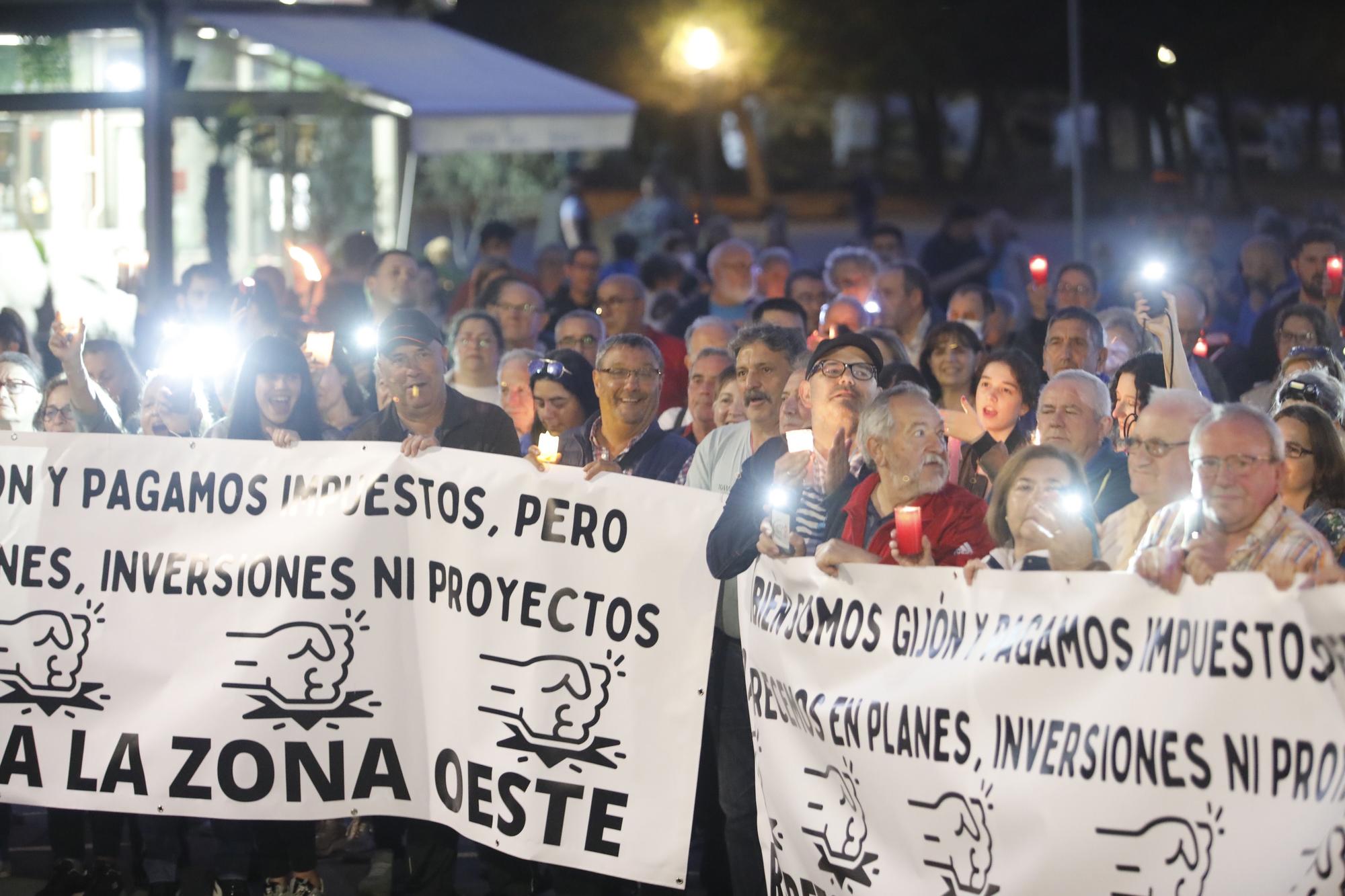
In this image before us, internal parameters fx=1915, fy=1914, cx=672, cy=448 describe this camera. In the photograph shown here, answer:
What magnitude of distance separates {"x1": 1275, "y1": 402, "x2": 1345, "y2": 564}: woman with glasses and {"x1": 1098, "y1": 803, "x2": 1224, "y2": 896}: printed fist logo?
1223 millimetres

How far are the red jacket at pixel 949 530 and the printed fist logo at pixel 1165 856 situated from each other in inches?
36.0

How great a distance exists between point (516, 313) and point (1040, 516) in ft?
15.6

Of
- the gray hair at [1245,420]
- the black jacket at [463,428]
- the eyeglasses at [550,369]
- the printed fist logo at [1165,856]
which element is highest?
the gray hair at [1245,420]

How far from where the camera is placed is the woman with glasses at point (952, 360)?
7.91m

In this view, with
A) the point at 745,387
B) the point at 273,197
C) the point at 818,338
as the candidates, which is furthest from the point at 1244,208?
the point at 745,387

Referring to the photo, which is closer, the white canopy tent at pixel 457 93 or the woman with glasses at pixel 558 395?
the woman with glasses at pixel 558 395

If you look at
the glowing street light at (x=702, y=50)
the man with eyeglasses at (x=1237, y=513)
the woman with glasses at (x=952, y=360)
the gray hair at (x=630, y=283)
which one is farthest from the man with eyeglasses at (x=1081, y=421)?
the glowing street light at (x=702, y=50)

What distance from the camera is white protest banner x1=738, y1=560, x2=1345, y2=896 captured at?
14.3 feet

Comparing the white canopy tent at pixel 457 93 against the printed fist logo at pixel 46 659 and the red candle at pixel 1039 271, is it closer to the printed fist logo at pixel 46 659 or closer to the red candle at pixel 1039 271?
the red candle at pixel 1039 271

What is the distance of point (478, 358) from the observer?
328 inches

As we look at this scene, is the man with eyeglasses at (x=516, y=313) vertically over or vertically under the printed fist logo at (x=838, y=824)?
over

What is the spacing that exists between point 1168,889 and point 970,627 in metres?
0.84

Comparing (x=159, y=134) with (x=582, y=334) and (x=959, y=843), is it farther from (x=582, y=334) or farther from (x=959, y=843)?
(x=959, y=843)

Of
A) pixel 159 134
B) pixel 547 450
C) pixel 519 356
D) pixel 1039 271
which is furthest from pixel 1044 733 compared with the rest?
pixel 159 134
